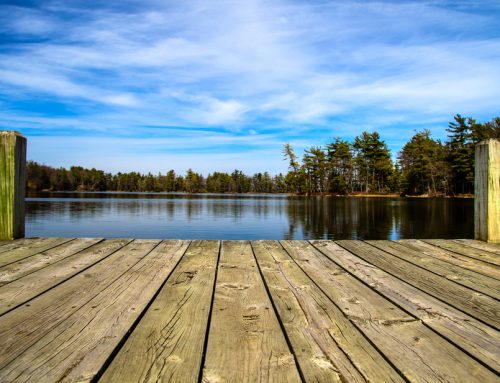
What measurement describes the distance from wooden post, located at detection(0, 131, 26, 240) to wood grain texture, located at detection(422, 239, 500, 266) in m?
3.85

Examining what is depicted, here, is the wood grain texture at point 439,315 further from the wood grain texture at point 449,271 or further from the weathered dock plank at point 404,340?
the wood grain texture at point 449,271

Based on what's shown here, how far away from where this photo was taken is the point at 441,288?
1.85 metres

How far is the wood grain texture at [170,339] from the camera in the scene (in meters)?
0.98

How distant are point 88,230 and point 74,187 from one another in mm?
114998

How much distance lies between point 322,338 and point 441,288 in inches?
40.3

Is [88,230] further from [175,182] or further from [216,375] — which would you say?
[175,182]

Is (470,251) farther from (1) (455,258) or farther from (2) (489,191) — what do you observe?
(2) (489,191)

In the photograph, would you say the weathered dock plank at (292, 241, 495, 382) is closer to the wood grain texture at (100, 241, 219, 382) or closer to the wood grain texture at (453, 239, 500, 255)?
the wood grain texture at (100, 241, 219, 382)

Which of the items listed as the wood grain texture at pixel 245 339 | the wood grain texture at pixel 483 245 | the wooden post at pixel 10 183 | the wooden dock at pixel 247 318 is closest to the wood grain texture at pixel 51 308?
the wooden dock at pixel 247 318

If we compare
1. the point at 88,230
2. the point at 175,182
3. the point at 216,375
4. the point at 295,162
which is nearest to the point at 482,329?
the point at 216,375

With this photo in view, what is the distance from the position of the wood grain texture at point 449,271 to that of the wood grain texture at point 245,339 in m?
1.19

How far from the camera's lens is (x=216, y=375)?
3.19 ft

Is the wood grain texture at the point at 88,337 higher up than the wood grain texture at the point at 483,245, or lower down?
lower down

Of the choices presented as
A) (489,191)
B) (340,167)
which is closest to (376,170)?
(340,167)
